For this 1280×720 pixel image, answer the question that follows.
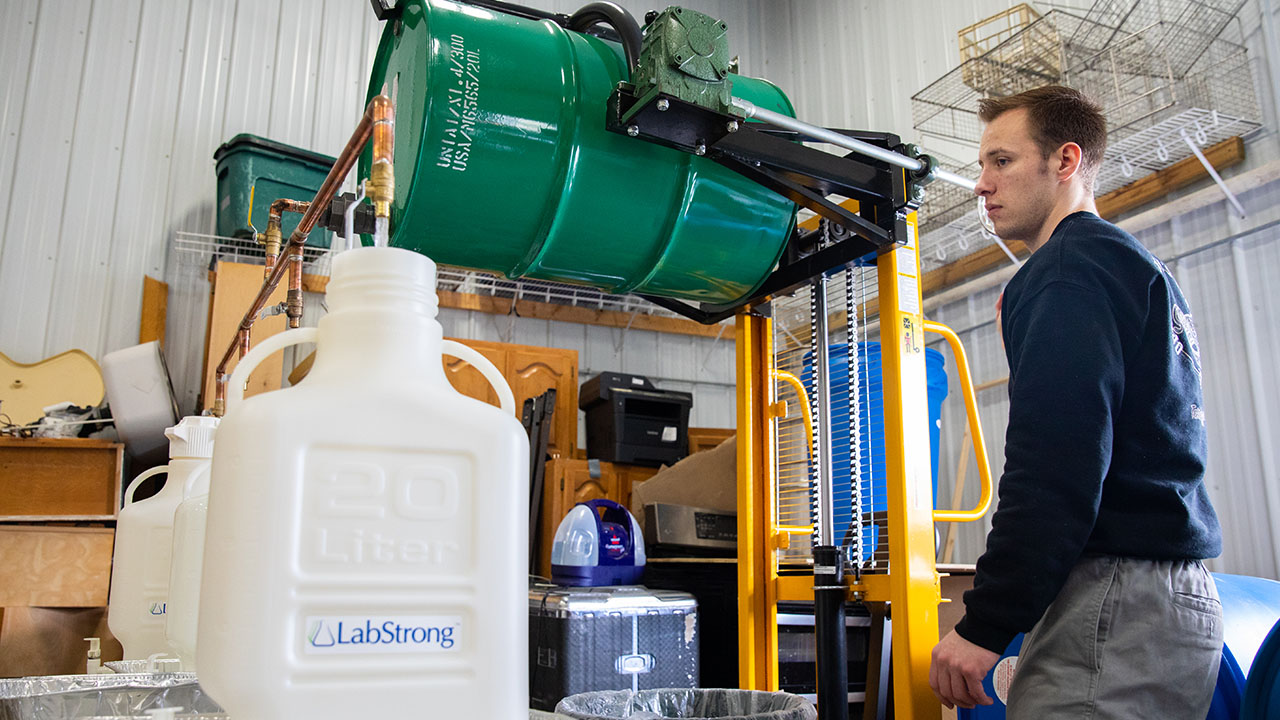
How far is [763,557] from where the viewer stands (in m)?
2.24

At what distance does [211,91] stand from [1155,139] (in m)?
5.09

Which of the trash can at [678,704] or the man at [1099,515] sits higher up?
the man at [1099,515]

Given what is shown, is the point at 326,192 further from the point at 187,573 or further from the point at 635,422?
the point at 635,422

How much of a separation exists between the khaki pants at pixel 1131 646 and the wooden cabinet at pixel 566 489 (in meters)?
3.33

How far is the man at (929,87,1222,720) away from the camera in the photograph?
1162mm

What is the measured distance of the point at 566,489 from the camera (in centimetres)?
452

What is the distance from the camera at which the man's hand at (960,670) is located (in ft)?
4.01

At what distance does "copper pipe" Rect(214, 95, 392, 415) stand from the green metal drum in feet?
1.26

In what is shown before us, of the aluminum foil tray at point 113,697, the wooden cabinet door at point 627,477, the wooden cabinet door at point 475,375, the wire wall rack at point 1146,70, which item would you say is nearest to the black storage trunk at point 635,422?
the wooden cabinet door at point 627,477

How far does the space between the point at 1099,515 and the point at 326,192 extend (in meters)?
1.08

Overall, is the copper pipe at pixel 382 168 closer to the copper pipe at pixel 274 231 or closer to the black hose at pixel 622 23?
the copper pipe at pixel 274 231

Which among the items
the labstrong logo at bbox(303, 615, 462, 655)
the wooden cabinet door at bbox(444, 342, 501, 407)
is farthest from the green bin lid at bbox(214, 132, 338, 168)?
the labstrong logo at bbox(303, 615, 462, 655)

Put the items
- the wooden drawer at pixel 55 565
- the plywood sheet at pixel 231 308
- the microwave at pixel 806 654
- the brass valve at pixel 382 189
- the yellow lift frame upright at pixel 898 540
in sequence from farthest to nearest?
the plywood sheet at pixel 231 308
the wooden drawer at pixel 55 565
the microwave at pixel 806 654
the yellow lift frame upright at pixel 898 540
the brass valve at pixel 382 189

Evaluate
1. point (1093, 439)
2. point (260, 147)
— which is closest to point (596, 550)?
point (1093, 439)
